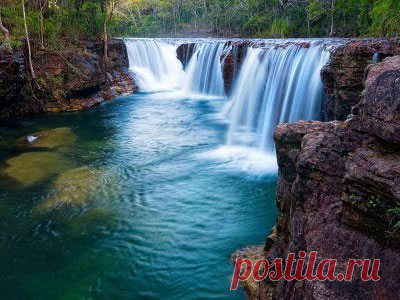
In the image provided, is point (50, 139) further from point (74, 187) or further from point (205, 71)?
point (205, 71)

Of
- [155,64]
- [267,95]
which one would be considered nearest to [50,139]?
[267,95]

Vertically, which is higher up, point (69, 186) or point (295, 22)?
point (295, 22)

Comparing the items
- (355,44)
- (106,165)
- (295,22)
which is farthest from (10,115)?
(295,22)

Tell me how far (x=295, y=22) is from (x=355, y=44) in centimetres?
2953

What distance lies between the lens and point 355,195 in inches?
155

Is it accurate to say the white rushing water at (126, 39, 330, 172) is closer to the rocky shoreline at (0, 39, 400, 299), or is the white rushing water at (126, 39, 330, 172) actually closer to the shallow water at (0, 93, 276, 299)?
the shallow water at (0, 93, 276, 299)

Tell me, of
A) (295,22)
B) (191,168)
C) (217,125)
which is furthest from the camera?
(295,22)

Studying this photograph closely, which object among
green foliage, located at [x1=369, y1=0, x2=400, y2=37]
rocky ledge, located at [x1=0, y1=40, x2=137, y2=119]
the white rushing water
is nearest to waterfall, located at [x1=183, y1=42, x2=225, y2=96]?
the white rushing water

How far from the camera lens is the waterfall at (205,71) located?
23.5m

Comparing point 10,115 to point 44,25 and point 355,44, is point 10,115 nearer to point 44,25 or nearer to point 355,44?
point 44,25

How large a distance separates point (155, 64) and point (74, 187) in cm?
2052

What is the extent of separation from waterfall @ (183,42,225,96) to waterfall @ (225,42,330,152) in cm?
546

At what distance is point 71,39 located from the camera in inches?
941

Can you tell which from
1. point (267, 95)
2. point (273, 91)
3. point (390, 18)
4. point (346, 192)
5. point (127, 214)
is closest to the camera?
point (346, 192)
